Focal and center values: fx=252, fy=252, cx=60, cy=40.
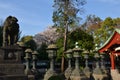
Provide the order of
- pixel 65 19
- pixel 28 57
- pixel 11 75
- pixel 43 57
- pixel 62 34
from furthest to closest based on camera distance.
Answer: pixel 43 57
pixel 62 34
pixel 65 19
pixel 28 57
pixel 11 75

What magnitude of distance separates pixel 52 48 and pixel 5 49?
439 centimetres

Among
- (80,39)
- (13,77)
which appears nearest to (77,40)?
(80,39)

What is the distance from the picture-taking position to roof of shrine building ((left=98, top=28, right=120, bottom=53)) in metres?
26.0

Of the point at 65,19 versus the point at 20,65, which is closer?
the point at 20,65

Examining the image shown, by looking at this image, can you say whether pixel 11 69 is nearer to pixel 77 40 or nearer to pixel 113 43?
pixel 113 43

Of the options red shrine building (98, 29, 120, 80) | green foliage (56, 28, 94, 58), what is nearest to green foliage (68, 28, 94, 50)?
green foliage (56, 28, 94, 58)

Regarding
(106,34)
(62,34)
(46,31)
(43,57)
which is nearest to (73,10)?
(62,34)

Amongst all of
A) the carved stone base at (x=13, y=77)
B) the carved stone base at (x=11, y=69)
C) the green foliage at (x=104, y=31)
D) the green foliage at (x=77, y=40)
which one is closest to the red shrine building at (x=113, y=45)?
the carved stone base at (x=11, y=69)

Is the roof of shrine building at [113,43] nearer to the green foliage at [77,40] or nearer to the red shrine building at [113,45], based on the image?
the red shrine building at [113,45]

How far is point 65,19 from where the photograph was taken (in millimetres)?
39000

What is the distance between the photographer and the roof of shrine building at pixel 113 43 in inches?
1024

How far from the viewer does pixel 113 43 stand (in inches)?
1056

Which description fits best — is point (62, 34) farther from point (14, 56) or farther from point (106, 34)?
point (14, 56)

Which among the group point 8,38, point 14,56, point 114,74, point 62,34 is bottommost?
point 114,74
